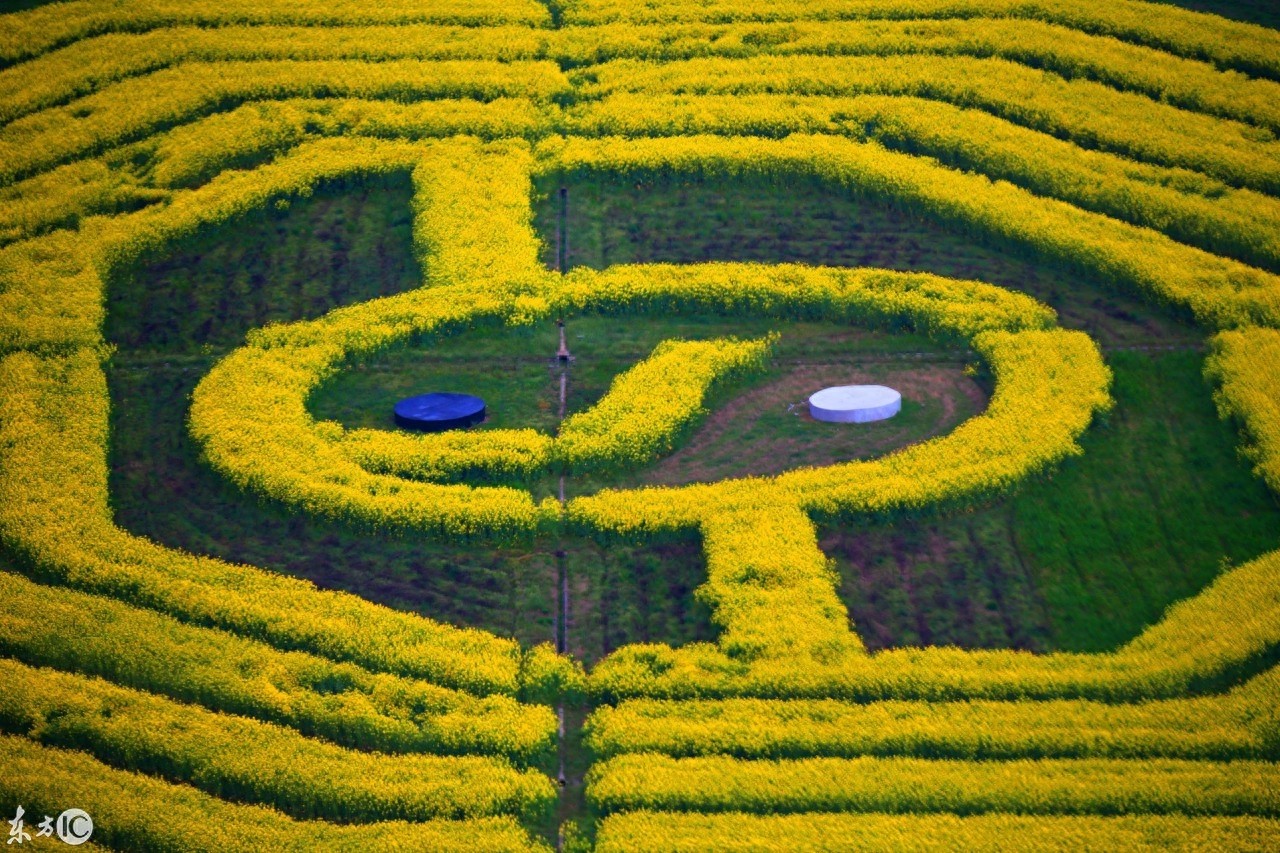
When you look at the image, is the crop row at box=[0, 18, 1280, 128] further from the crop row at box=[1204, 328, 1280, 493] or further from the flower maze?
the crop row at box=[1204, 328, 1280, 493]

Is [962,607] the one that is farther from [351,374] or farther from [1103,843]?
[351,374]

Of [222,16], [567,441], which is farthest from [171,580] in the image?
[222,16]

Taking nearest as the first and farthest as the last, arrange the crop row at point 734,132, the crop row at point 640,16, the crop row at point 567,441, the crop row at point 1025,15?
the crop row at point 567,441 → the crop row at point 734,132 → the crop row at point 1025,15 → the crop row at point 640,16

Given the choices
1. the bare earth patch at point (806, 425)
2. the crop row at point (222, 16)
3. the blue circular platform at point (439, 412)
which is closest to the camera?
the bare earth patch at point (806, 425)

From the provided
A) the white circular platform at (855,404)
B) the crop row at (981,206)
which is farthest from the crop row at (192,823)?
the crop row at (981,206)

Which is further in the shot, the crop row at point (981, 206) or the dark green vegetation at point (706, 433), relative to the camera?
the crop row at point (981, 206)

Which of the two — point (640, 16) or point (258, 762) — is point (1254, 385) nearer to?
point (258, 762)

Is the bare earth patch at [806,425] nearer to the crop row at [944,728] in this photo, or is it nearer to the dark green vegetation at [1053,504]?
the dark green vegetation at [1053,504]
